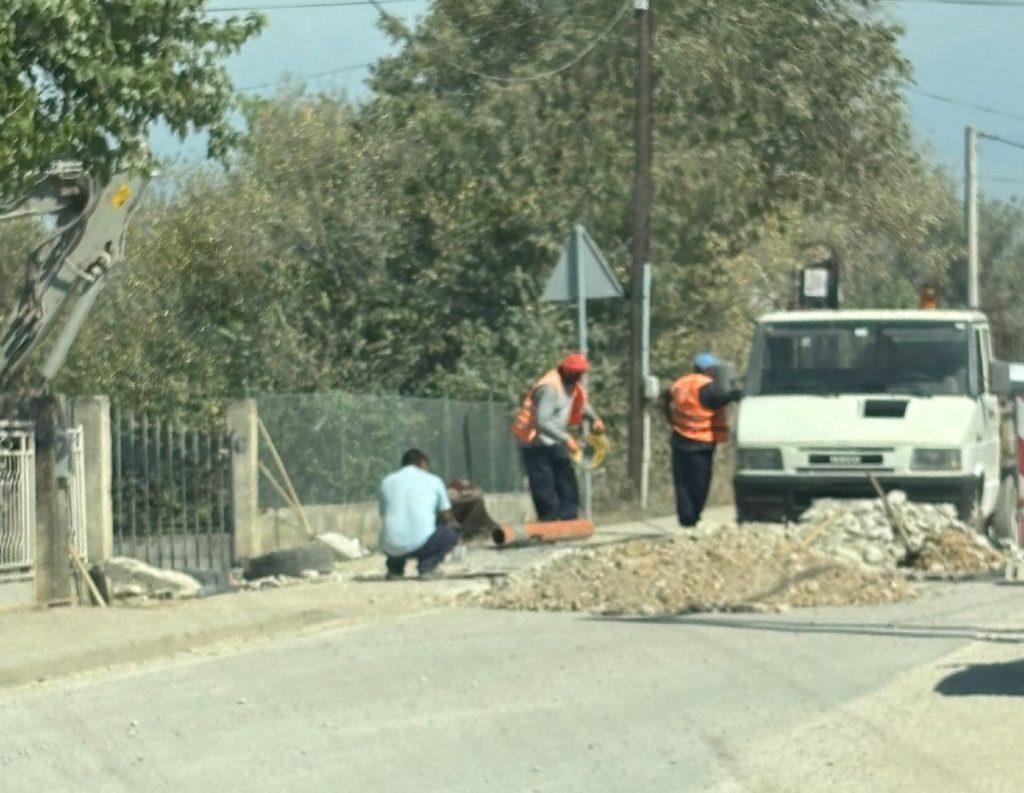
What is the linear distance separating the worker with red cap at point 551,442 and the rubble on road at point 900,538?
3530mm

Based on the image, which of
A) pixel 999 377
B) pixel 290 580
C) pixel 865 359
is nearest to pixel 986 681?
pixel 290 580

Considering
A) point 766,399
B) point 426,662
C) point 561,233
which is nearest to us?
point 426,662

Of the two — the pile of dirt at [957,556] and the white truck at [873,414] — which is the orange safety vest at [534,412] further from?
the pile of dirt at [957,556]

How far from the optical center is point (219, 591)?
16.7 meters

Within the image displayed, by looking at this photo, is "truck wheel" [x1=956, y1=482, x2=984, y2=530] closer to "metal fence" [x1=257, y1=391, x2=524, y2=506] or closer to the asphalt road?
the asphalt road

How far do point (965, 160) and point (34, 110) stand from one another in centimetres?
3917

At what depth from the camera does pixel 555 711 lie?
396 inches

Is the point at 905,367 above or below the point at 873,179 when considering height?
below

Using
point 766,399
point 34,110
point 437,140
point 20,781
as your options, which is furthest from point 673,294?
point 20,781

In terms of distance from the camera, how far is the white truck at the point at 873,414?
59.9ft

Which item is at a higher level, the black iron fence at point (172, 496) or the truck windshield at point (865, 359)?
the truck windshield at point (865, 359)

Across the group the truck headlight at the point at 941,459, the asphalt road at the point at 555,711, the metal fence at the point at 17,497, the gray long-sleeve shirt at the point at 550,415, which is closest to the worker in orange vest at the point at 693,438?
the gray long-sleeve shirt at the point at 550,415

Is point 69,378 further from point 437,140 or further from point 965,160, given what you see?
point 965,160

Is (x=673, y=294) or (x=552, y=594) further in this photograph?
(x=673, y=294)
